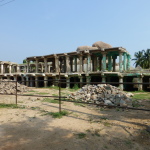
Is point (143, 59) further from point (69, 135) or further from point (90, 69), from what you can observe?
point (69, 135)

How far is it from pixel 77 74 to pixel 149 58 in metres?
26.9

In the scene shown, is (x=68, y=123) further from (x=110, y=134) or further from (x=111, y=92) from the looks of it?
(x=111, y=92)

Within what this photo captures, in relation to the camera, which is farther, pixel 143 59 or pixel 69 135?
pixel 143 59

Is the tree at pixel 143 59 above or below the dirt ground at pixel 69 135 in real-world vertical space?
above

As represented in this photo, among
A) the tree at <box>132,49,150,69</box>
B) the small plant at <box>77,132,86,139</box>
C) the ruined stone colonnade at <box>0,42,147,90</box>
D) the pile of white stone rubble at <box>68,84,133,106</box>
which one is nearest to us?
the small plant at <box>77,132,86,139</box>

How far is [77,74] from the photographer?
18531 millimetres

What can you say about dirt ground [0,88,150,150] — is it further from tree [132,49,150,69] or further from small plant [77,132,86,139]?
tree [132,49,150,69]

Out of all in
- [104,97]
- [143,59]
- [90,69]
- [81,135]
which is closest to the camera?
[81,135]

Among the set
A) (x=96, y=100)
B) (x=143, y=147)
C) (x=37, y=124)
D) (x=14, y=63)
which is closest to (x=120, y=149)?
(x=143, y=147)

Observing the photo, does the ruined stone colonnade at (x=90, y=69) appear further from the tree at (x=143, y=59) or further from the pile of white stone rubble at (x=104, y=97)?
the tree at (x=143, y=59)

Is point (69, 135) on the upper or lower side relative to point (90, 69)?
lower

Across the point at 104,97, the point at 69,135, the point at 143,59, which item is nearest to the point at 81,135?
the point at 69,135

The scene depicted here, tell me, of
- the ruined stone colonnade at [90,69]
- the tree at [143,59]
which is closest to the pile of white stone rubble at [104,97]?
the ruined stone colonnade at [90,69]

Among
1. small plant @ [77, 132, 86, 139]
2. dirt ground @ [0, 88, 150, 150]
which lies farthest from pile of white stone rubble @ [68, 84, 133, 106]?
small plant @ [77, 132, 86, 139]
